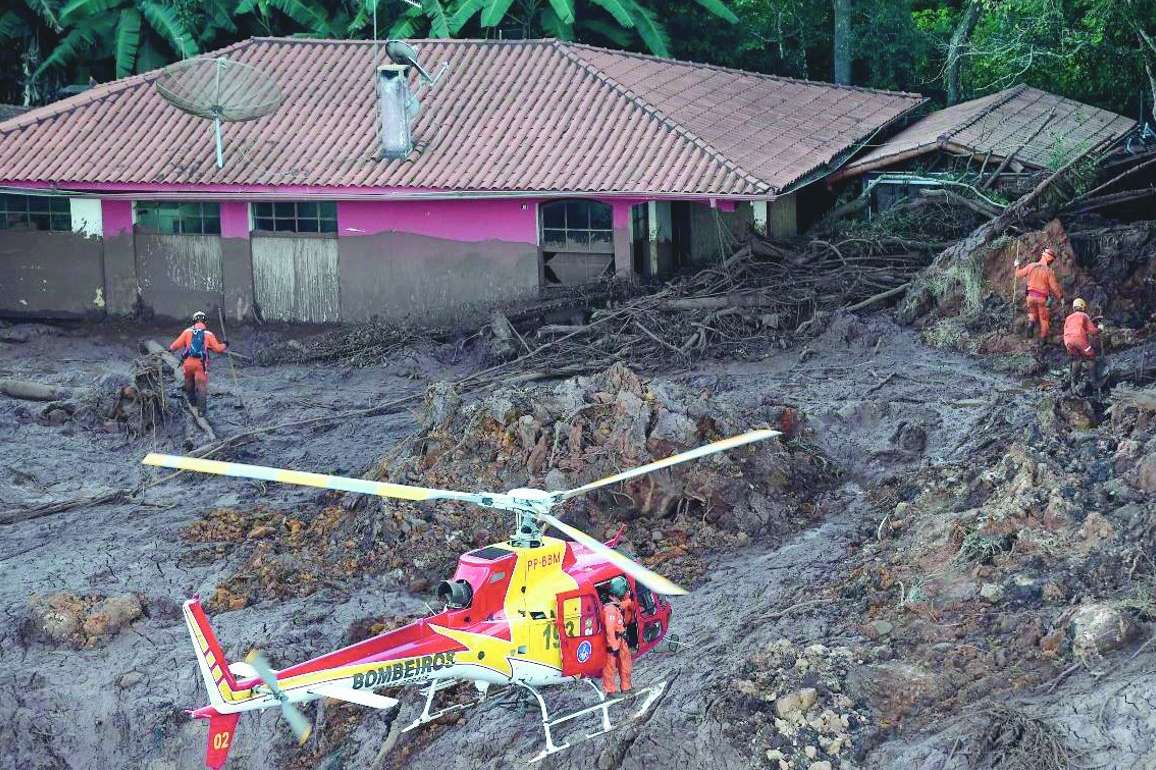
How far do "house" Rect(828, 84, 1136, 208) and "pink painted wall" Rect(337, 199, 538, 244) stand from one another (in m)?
5.55

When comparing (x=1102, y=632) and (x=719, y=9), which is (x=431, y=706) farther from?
(x=719, y=9)

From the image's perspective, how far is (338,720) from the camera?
14.1m

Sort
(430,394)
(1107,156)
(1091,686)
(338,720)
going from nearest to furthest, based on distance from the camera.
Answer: (1091,686) → (338,720) → (430,394) → (1107,156)

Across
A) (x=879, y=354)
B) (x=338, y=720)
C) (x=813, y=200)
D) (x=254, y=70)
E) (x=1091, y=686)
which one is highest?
(x=254, y=70)

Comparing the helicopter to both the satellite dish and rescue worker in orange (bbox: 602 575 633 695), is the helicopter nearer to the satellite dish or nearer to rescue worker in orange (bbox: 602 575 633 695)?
rescue worker in orange (bbox: 602 575 633 695)

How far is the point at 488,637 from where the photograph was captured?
482 inches

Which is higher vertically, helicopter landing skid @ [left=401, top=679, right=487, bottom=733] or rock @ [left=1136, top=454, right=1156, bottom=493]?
rock @ [left=1136, top=454, right=1156, bottom=493]

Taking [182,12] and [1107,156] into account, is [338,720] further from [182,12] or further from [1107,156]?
[182,12]

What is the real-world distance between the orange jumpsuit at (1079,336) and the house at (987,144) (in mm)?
5547

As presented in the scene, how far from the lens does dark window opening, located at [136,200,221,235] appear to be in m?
25.7

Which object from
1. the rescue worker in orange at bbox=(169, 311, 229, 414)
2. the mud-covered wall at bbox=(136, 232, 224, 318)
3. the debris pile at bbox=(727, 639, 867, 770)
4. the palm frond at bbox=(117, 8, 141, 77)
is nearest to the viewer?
the debris pile at bbox=(727, 639, 867, 770)

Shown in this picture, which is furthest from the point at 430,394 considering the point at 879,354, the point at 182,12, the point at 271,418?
the point at 182,12

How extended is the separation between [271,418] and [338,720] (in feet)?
25.0

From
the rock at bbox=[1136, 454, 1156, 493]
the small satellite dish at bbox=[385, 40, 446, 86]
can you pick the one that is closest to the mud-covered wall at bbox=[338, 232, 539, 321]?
the small satellite dish at bbox=[385, 40, 446, 86]
